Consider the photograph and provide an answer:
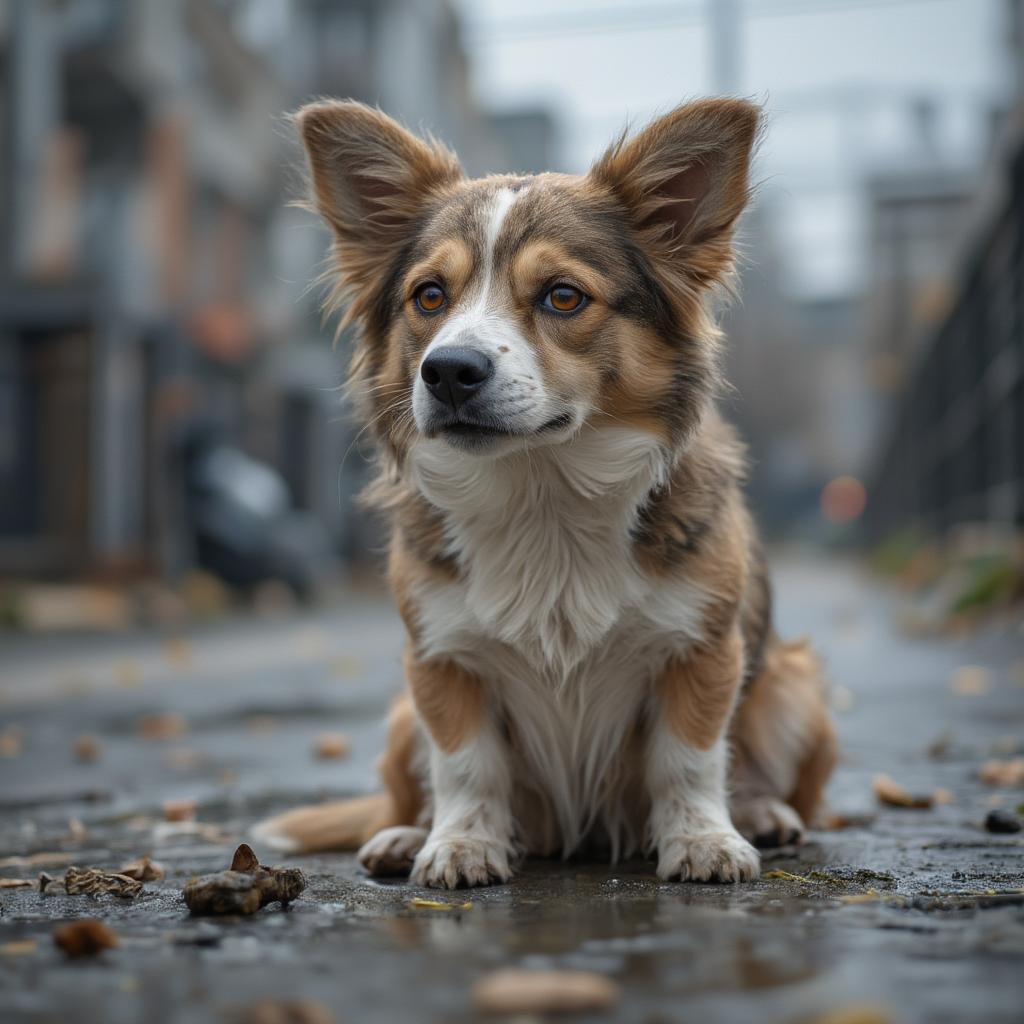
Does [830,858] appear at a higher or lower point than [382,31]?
lower

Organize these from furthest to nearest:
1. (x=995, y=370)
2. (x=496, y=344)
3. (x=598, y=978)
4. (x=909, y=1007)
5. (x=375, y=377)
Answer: (x=995, y=370)
(x=375, y=377)
(x=496, y=344)
(x=598, y=978)
(x=909, y=1007)

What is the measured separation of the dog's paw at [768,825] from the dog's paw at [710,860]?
31cm

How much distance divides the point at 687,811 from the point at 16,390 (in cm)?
1198

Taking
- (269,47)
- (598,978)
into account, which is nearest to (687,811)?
(598,978)

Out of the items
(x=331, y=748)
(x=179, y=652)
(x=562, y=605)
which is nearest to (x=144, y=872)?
(x=562, y=605)

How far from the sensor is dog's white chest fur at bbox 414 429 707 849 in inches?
117

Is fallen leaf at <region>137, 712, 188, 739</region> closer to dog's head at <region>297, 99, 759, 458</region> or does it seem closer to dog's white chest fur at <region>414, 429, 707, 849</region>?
dog's head at <region>297, 99, 759, 458</region>

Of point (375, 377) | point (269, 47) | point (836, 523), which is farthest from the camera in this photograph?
point (836, 523)

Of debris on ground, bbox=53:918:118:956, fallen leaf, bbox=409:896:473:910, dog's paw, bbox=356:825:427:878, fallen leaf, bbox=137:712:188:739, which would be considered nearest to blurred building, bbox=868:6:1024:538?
fallen leaf, bbox=137:712:188:739

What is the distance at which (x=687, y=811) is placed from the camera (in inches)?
117

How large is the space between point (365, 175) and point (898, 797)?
88.6 inches

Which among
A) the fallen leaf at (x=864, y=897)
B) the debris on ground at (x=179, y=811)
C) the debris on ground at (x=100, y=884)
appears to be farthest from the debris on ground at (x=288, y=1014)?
the debris on ground at (x=179, y=811)

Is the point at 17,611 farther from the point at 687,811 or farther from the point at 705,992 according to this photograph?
the point at 705,992

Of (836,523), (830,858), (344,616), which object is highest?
(830,858)
